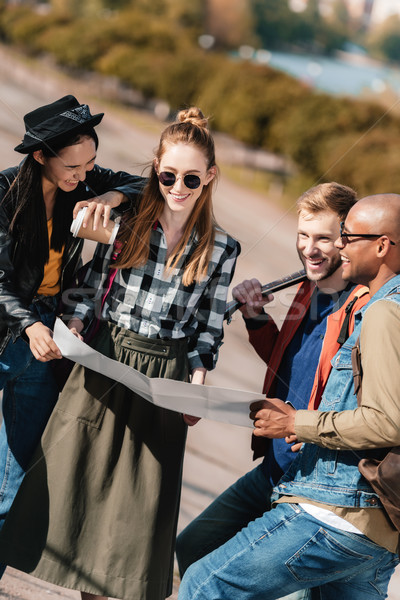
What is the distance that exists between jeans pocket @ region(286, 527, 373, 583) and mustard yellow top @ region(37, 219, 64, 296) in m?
1.28

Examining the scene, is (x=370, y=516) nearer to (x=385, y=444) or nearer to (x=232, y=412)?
(x=385, y=444)

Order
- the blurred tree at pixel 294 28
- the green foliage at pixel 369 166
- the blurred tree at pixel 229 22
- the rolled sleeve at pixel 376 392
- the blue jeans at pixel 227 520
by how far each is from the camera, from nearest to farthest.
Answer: the rolled sleeve at pixel 376 392
the blue jeans at pixel 227 520
the green foliage at pixel 369 166
the blurred tree at pixel 229 22
the blurred tree at pixel 294 28

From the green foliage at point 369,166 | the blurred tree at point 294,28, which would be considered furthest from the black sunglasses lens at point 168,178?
the blurred tree at point 294,28

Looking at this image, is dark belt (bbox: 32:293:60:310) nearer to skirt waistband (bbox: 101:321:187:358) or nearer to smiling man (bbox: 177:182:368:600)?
skirt waistband (bbox: 101:321:187:358)

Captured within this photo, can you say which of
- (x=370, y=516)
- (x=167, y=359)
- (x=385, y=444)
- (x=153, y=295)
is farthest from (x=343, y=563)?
(x=153, y=295)

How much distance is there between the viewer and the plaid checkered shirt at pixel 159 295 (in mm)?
2678

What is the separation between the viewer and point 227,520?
284 cm

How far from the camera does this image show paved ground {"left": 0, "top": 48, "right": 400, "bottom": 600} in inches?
185

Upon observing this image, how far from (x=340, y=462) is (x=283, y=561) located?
13.8 inches

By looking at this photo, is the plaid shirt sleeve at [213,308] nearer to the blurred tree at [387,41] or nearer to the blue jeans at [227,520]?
the blue jeans at [227,520]

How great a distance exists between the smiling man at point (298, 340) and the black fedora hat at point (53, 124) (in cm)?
85

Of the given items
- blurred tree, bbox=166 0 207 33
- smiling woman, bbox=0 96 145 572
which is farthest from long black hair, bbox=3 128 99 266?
blurred tree, bbox=166 0 207 33

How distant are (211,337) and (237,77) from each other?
19.0 meters

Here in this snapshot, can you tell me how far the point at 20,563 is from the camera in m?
2.70
